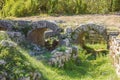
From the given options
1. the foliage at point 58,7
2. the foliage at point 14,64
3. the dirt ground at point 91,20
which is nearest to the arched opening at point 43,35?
the dirt ground at point 91,20

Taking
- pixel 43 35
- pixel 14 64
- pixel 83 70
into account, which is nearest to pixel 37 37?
pixel 43 35

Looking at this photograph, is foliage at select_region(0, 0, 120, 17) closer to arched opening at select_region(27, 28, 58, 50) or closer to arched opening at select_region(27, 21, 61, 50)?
arched opening at select_region(27, 21, 61, 50)

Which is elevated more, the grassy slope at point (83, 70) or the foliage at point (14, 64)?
the foliage at point (14, 64)

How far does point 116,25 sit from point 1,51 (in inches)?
477

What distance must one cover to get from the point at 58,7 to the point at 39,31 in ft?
18.3

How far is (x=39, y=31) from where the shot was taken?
24.6 m

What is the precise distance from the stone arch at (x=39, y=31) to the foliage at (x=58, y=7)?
4.71 meters

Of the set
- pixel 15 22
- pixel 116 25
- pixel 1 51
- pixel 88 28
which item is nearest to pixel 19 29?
pixel 15 22

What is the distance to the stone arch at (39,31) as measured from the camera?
22.9 metres

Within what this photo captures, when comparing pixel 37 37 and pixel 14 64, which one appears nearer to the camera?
pixel 14 64

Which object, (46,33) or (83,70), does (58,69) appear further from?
(46,33)

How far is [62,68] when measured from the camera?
1770cm

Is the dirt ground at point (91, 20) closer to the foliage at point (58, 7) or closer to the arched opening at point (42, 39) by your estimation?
the arched opening at point (42, 39)

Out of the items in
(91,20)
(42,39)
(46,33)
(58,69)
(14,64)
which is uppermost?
(14,64)
